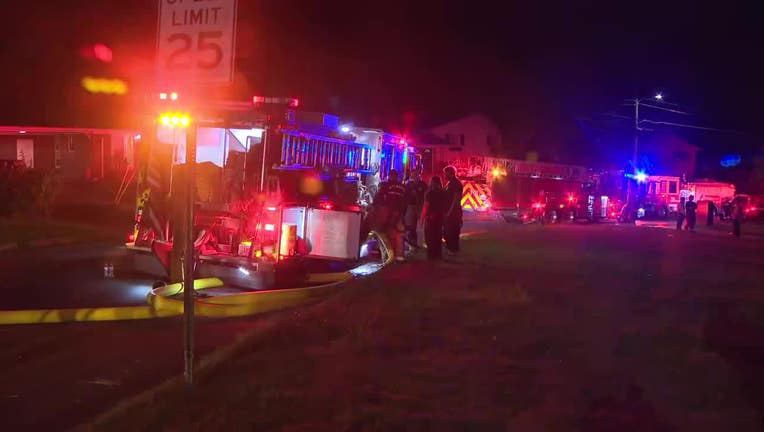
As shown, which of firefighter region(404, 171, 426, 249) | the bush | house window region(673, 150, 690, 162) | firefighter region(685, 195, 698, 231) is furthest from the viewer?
house window region(673, 150, 690, 162)

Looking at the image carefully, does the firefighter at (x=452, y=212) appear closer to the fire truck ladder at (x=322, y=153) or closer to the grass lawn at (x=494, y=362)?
the fire truck ladder at (x=322, y=153)

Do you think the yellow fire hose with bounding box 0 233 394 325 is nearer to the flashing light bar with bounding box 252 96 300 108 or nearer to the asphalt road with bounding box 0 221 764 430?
the asphalt road with bounding box 0 221 764 430

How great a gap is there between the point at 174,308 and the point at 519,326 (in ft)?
12.6

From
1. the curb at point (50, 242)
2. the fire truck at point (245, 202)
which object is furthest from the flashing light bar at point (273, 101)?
the curb at point (50, 242)

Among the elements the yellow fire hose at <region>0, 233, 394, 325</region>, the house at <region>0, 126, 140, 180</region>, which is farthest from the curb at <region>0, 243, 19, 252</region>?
the house at <region>0, 126, 140, 180</region>

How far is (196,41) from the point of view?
5145 millimetres

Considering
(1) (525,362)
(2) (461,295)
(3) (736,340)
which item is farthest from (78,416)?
(3) (736,340)

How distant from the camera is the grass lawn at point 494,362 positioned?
4688 millimetres

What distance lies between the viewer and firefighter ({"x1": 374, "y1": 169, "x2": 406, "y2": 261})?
1274 centimetres

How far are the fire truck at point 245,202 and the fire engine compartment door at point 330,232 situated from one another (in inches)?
0.6

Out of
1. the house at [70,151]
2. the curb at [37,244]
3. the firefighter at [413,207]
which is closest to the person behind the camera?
the curb at [37,244]

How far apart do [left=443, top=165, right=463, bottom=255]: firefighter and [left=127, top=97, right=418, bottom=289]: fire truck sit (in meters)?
2.35

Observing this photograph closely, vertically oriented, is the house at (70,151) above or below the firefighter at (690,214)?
above

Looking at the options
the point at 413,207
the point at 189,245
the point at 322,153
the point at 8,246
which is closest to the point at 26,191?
the point at 8,246
